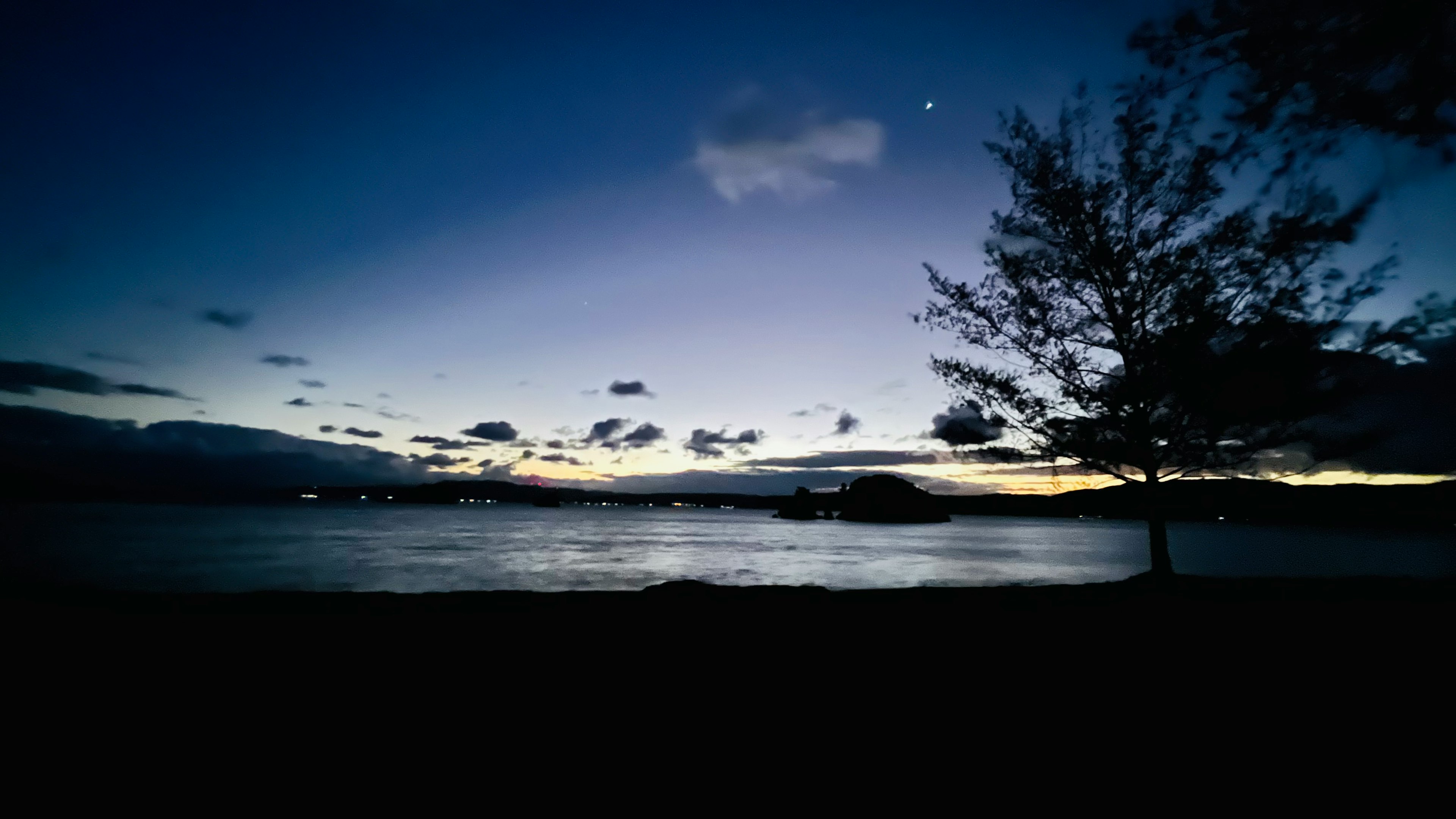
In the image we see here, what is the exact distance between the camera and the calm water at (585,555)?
32781mm

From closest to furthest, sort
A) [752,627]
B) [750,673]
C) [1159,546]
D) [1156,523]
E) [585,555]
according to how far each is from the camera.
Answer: [750,673]
[752,627]
[1156,523]
[1159,546]
[585,555]

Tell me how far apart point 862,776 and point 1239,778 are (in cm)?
212

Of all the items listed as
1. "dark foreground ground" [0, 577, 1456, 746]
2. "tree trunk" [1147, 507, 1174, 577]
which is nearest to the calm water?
"tree trunk" [1147, 507, 1174, 577]

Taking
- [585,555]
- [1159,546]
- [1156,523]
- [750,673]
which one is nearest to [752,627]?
[750,673]

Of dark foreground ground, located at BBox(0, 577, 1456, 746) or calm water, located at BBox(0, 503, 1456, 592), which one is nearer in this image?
dark foreground ground, located at BBox(0, 577, 1456, 746)

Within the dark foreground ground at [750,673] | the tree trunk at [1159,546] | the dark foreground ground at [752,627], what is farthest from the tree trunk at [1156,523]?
the dark foreground ground at [750,673]

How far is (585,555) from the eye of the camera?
51469mm

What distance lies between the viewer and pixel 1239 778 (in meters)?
3.63

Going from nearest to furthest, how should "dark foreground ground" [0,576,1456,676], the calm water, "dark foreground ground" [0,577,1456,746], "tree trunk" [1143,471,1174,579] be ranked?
"dark foreground ground" [0,577,1456,746] → "dark foreground ground" [0,576,1456,676] → "tree trunk" [1143,471,1174,579] → the calm water

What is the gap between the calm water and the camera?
32781mm

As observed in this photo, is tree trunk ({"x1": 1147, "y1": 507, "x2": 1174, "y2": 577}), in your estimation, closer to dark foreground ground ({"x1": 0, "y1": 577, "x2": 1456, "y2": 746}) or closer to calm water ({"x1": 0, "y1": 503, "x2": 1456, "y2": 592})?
dark foreground ground ({"x1": 0, "y1": 577, "x2": 1456, "y2": 746})

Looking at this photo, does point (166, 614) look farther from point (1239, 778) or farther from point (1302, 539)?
point (1302, 539)

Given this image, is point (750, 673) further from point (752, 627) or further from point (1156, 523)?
point (1156, 523)

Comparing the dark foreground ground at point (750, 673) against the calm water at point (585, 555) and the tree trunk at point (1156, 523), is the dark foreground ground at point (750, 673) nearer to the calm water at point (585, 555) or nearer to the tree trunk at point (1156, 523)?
the tree trunk at point (1156, 523)
